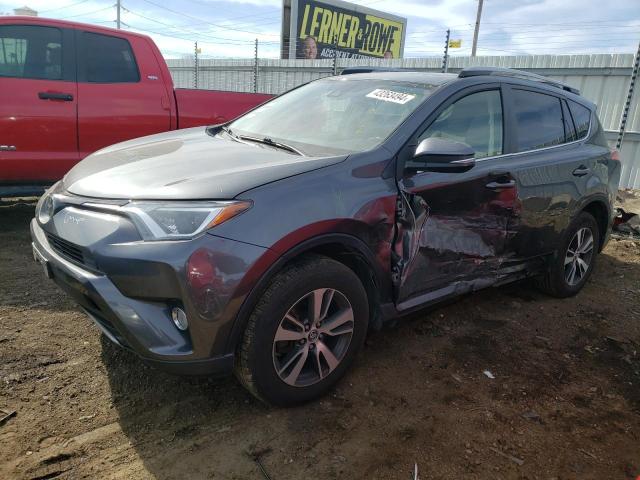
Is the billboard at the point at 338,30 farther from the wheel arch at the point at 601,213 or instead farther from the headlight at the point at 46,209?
the headlight at the point at 46,209

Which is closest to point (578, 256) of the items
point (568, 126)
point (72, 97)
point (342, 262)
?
point (568, 126)

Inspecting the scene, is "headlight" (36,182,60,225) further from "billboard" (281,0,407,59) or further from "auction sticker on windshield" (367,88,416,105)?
"billboard" (281,0,407,59)

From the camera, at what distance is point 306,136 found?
10.1ft

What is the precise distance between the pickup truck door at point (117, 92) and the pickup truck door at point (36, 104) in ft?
0.35

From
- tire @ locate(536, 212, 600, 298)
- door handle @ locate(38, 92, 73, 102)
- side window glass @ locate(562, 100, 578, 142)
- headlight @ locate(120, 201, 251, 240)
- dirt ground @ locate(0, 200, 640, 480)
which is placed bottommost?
dirt ground @ locate(0, 200, 640, 480)

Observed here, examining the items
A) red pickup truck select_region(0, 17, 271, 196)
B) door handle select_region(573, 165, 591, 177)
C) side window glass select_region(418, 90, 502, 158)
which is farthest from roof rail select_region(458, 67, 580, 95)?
red pickup truck select_region(0, 17, 271, 196)

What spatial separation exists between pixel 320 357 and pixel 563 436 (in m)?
1.28

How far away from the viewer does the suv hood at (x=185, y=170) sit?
2227 millimetres

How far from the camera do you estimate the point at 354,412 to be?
8.46ft

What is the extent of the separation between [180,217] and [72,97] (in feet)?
11.4

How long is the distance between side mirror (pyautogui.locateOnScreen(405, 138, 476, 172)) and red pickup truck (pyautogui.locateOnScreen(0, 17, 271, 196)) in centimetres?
341

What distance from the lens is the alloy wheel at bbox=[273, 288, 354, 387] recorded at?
242 centimetres

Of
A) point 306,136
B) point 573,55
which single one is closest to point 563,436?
point 306,136

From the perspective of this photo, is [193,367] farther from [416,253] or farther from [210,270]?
[416,253]
